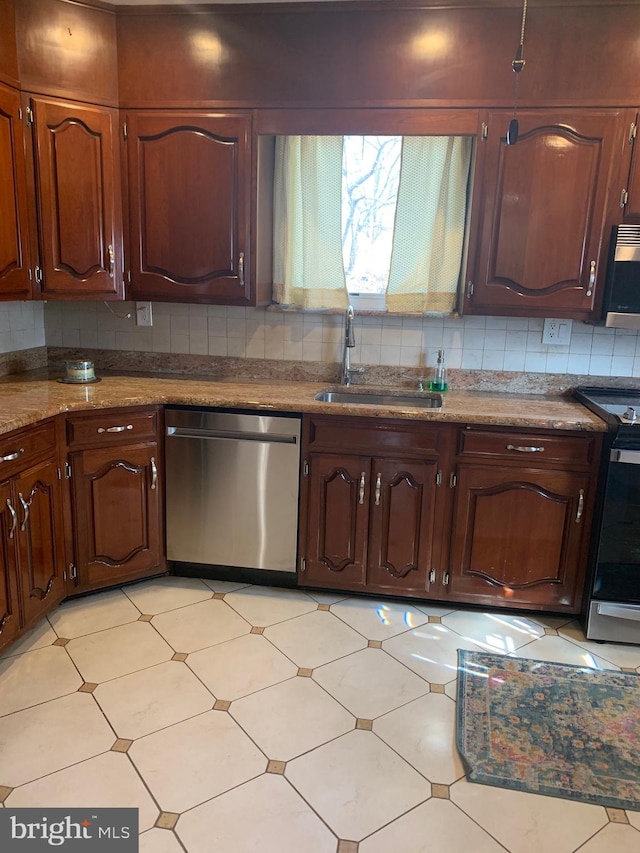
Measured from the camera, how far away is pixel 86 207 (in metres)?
2.81

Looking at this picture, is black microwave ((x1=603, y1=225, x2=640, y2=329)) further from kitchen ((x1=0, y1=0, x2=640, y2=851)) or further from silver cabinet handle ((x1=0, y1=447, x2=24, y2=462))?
silver cabinet handle ((x1=0, y1=447, x2=24, y2=462))

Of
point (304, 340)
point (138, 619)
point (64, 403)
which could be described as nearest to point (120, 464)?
point (64, 403)

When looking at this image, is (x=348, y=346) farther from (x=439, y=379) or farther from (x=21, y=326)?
(x=21, y=326)

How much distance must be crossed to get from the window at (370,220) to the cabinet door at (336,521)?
86cm

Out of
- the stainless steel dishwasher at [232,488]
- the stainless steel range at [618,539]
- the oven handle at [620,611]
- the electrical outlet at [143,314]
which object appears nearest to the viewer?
the stainless steel range at [618,539]

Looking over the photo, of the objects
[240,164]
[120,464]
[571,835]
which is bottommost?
[571,835]

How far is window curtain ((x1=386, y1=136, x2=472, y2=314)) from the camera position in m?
2.93

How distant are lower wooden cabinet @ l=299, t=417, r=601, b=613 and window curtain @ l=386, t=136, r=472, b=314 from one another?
77cm

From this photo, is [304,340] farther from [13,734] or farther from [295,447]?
[13,734]

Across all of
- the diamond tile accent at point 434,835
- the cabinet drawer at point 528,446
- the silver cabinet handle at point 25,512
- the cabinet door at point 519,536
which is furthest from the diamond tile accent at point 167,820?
the cabinet drawer at point 528,446

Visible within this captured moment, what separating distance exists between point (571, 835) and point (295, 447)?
5.39 ft

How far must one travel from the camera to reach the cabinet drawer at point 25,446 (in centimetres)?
221

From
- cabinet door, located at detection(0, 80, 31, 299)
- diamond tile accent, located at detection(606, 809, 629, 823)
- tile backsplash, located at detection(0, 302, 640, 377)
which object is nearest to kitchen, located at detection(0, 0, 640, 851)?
tile backsplash, located at detection(0, 302, 640, 377)

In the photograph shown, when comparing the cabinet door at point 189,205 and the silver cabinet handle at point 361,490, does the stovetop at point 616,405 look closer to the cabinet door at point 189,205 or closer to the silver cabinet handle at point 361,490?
the silver cabinet handle at point 361,490
